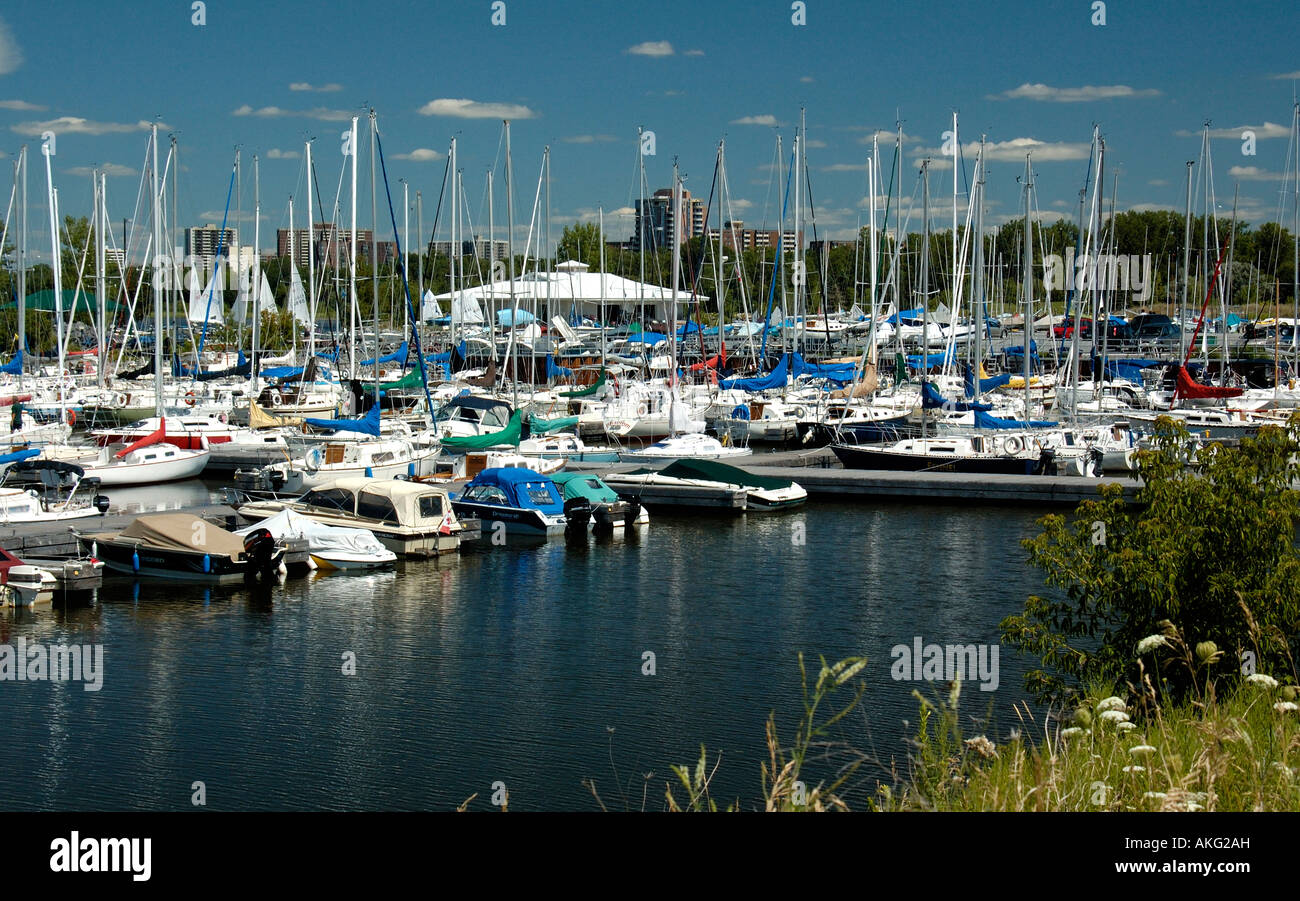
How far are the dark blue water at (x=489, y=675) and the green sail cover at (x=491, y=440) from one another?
8978mm

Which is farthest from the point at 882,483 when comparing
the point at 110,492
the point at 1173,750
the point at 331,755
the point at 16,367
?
the point at 16,367

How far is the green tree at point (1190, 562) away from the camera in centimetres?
1310

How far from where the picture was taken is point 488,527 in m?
34.7

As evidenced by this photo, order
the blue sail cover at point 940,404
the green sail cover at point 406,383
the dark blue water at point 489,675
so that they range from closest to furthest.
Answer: the dark blue water at point 489,675
the blue sail cover at point 940,404
the green sail cover at point 406,383

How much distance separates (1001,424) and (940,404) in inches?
123

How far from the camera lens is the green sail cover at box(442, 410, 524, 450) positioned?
42.2m

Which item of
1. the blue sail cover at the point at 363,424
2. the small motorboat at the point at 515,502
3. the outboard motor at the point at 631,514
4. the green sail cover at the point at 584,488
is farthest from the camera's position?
the blue sail cover at the point at 363,424

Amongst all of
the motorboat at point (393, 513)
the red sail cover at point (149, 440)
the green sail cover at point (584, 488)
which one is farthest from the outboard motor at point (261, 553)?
the red sail cover at point (149, 440)

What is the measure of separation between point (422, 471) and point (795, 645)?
20929 mm

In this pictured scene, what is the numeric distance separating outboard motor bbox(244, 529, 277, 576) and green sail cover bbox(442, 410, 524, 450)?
1395cm

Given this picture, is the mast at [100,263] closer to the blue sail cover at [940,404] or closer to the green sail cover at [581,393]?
the green sail cover at [581,393]

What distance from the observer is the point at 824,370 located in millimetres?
63781

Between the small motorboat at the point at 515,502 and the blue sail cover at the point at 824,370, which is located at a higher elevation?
the blue sail cover at the point at 824,370

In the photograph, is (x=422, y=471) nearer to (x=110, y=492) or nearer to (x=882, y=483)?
(x=110, y=492)
